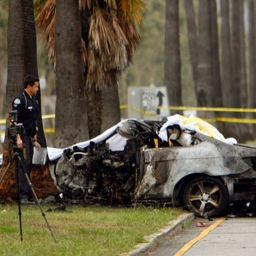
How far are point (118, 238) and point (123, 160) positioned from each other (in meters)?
4.60

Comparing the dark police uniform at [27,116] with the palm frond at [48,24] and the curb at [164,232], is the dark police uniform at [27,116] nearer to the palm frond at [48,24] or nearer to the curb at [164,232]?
the curb at [164,232]

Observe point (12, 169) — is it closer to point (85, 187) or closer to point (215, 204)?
point (85, 187)

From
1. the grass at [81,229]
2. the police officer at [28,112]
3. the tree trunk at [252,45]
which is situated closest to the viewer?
the grass at [81,229]

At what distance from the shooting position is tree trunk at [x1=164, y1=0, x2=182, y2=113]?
37594 mm

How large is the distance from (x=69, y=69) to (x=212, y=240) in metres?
7.58

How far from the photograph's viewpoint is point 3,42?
58.2m

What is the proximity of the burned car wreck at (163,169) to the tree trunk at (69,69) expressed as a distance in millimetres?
2766

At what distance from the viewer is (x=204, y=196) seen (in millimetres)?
17094

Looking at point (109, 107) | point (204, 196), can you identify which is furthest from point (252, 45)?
point (204, 196)

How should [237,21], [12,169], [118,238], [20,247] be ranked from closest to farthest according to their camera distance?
[20,247]
[118,238]
[12,169]
[237,21]

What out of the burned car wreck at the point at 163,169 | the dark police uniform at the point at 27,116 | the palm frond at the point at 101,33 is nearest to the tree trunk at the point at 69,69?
the palm frond at the point at 101,33

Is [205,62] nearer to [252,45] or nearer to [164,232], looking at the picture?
[252,45]

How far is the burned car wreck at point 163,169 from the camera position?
1692 centimetres

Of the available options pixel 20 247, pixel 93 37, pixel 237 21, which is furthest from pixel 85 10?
pixel 237 21
